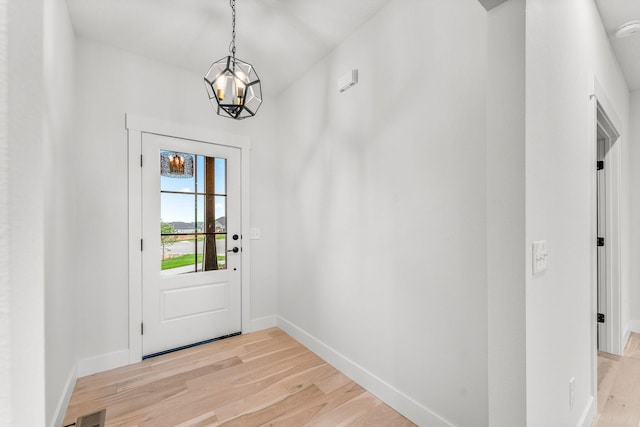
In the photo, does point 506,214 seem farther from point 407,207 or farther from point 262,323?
point 262,323

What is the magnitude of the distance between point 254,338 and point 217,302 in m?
0.54

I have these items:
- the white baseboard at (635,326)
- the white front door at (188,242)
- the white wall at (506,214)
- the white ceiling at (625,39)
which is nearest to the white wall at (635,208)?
the white baseboard at (635,326)

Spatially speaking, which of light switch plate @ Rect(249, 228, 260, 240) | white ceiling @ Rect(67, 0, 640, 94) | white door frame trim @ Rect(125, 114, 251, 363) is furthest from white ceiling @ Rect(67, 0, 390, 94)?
light switch plate @ Rect(249, 228, 260, 240)

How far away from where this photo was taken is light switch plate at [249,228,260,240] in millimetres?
3265

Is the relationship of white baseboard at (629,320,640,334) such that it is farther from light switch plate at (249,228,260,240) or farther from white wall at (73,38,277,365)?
white wall at (73,38,277,365)

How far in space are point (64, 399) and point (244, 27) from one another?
2.94 metres

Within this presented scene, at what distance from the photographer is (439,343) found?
1695 mm

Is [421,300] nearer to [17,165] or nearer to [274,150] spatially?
[17,165]

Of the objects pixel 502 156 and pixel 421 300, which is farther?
pixel 421 300

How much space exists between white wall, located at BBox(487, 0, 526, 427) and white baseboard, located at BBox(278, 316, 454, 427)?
2.78ft

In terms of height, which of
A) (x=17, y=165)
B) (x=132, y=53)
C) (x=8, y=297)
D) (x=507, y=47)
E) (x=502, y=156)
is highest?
(x=132, y=53)

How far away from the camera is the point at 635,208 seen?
3.12 metres

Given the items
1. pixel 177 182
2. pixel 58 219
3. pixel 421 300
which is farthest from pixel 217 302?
pixel 421 300

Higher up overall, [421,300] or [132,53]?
[132,53]
